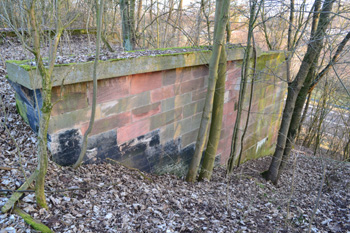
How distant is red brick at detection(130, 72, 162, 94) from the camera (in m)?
4.11

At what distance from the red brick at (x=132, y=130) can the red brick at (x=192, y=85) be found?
3.14ft

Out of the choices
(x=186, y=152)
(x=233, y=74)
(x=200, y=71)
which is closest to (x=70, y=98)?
(x=200, y=71)

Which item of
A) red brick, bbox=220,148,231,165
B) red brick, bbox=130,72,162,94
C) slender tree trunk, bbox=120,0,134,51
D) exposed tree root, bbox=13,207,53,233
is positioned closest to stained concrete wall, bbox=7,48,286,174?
red brick, bbox=130,72,162,94

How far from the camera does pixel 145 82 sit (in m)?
4.26

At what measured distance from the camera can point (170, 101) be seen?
4801 millimetres

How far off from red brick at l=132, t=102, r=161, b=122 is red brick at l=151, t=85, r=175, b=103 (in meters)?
0.10

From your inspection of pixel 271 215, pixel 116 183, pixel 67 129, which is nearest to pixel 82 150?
pixel 67 129

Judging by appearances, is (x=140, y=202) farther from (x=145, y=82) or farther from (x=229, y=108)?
(x=229, y=108)

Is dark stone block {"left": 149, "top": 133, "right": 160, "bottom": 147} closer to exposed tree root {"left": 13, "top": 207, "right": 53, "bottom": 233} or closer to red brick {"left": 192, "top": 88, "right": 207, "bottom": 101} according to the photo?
red brick {"left": 192, "top": 88, "right": 207, "bottom": 101}

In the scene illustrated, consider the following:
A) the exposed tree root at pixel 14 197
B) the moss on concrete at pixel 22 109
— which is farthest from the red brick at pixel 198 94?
the exposed tree root at pixel 14 197

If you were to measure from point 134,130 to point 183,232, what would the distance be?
75.3 inches

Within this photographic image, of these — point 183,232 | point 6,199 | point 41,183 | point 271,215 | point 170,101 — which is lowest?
point 271,215

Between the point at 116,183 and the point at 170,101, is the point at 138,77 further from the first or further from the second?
the point at 116,183

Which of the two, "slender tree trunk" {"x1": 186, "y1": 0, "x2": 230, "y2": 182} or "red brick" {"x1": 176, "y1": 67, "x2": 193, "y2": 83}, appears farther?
"red brick" {"x1": 176, "y1": 67, "x2": 193, "y2": 83}
